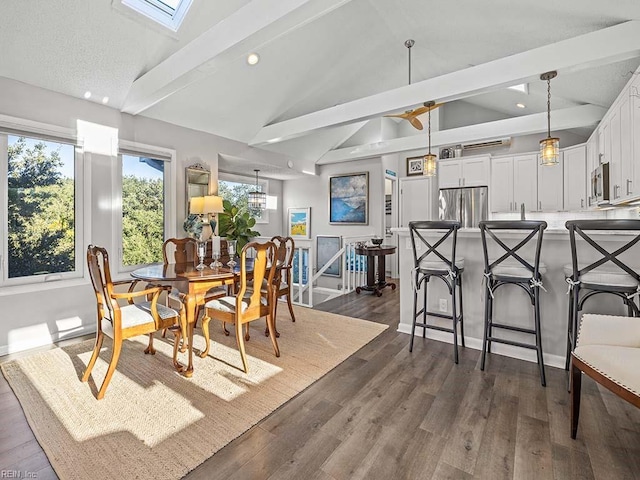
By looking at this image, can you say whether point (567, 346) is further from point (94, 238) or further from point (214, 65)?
point (94, 238)

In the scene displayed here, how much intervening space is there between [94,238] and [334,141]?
15.7 feet

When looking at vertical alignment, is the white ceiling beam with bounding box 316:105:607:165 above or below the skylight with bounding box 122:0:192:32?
below

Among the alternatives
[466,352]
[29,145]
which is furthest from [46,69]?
[466,352]

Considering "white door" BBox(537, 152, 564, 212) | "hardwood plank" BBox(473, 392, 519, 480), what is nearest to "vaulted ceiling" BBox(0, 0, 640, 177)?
"white door" BBox(537, 152, 564, 212)

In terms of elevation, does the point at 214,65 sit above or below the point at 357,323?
above

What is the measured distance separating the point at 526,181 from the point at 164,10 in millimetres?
5568

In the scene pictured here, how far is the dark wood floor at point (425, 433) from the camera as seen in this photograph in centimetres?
151

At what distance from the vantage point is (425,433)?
69.7 inches

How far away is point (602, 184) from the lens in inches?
141

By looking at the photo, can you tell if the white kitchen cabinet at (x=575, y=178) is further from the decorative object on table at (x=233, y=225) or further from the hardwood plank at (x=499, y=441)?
the decorative object on table at (x=233, y=225)

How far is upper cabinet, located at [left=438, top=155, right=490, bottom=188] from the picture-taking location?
5781 millimetres

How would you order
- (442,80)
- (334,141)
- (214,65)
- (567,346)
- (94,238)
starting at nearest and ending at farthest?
1. (567,346)
2. (214,65)
3. (442,80)
4. (94,238)
5. (334,141)

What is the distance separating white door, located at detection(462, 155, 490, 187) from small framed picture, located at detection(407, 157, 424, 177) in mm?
1005

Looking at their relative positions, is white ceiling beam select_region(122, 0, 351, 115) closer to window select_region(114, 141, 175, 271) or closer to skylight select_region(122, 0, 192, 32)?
skylight select_region(122, 0, 192, 32)
